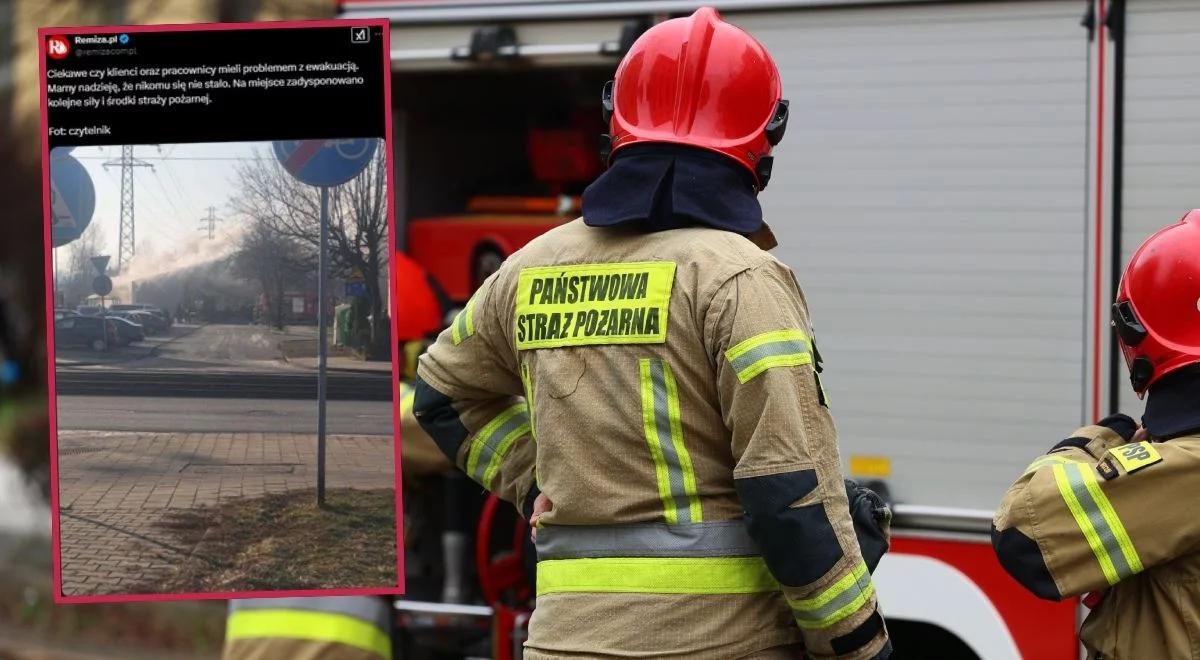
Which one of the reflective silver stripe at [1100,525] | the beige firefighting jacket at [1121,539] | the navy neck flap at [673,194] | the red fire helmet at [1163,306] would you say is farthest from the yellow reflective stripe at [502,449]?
the red fire helmet at [1163,306]

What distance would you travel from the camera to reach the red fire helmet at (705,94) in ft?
8.08

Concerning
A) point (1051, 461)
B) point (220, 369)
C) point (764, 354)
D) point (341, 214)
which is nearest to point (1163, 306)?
point (1051, 461)

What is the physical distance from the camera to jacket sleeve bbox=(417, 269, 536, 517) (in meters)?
2.73

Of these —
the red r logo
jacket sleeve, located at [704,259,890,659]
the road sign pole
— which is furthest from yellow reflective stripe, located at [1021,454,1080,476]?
the red r logo

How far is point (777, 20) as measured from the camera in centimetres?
382

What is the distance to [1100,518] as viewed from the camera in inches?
95.8

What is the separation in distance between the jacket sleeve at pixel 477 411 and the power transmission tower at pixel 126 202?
591 mm

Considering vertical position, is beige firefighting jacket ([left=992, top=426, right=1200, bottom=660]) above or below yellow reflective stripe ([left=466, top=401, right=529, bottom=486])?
below

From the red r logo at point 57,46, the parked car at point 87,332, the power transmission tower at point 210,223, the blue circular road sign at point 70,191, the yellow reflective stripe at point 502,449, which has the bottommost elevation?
the yellow reflective stripe at point 502,449

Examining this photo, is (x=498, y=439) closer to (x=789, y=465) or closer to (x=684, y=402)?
(x=684, y=402)

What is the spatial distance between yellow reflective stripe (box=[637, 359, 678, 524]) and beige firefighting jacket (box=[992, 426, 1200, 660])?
0.63 meters

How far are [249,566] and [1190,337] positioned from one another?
1701mm

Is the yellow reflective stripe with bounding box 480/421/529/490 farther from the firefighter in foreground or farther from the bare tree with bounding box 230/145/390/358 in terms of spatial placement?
the firefighter in foreground

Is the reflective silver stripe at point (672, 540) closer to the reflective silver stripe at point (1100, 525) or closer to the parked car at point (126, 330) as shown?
the reflective silver stripe at point (1100, 525)
